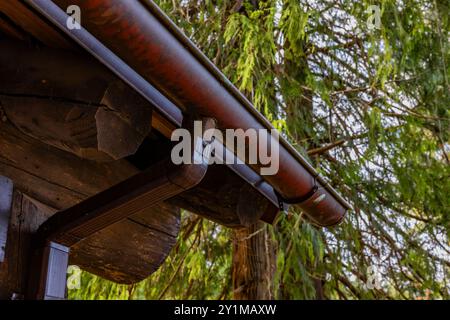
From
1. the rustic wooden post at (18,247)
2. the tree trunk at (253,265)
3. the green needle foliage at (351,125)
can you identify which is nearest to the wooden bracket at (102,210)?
the rustic wooden post at (18,247)

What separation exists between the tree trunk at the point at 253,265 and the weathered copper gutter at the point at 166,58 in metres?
2.33

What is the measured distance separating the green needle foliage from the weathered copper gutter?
69.1 inches

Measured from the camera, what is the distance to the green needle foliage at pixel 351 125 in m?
3.42

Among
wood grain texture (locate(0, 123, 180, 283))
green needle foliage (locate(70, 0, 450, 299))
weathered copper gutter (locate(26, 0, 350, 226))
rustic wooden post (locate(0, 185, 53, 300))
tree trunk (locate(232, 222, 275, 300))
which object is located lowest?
rustic wooden post (locate(0, 185, 53, 300))

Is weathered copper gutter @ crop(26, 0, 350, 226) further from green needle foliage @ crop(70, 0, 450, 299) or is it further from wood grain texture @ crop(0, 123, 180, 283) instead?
green needle foliage @ crop(70, 0, 450, 299)

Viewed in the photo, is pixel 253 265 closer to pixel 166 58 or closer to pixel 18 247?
pixel 18 247

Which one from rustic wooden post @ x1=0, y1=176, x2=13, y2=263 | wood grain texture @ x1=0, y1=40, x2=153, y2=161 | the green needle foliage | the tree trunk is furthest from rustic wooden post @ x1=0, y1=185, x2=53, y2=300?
the tree trunk

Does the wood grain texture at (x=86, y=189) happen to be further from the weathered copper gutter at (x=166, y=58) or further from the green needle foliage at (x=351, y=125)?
the green needle foliage at (x=351, y=125)

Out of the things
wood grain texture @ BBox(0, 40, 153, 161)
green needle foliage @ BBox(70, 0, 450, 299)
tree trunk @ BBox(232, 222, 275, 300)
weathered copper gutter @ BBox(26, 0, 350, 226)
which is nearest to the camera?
weathered copper gutter @ BBox(26, 0, 350, 226)

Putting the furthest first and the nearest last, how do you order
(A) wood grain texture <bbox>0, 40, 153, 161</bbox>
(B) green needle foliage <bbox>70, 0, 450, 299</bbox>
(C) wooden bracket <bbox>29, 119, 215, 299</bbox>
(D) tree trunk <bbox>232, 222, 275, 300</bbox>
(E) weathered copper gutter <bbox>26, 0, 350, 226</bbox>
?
(D) tree trunk <bbox>232, 222, 275, 300</bbox> → (B) green needle foliage <bbox>70, 0, 450, 299</bbox> → (C) wooden bracket <bbox>29, 119, 215, 299</bbox> → (A) wood grain texture <bbox>0, 40, 153, 161</bbox> → (E) weathered copper gutter <bbox>26, 0, 350, 226</bbox>

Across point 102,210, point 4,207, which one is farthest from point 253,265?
point 4,207

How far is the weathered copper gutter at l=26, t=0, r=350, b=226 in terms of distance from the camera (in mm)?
1096

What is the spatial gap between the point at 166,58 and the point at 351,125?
117 inches
